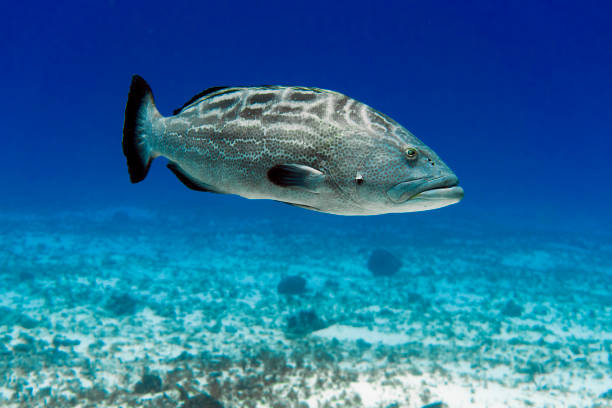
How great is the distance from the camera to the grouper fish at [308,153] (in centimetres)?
157

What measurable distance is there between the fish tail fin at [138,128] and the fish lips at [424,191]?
1.44 metres

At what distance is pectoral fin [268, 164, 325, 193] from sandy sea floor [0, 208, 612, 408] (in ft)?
25.7

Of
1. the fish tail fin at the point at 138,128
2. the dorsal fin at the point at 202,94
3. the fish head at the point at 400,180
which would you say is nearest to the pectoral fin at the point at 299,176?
the fish head at the point at 400,180

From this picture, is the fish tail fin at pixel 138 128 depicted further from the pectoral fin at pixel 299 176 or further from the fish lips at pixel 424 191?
the fish lips at pixel 424 191

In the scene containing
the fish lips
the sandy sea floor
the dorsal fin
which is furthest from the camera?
the sandy sea floor

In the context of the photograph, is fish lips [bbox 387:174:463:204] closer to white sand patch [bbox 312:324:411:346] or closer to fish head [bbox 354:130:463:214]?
fish head [bbox 354:130:463:214]

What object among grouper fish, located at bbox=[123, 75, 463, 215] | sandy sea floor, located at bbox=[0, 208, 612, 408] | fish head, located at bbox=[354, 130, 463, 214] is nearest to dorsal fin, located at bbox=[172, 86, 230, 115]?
grouper fish, located at bbox=[123, 75, 463, 215]

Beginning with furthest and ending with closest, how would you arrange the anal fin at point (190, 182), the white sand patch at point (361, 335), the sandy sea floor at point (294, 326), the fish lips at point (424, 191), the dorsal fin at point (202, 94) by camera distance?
the white sand patch at point (361, 335) < the sandy sea floor at point (294, 326) < the dorsal fin at point (202, 94) < the anal fin at point (190, 182) < the fish lips at point (424, 191)

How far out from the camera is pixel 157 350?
11.0 metres

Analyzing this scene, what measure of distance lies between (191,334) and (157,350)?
1499mm

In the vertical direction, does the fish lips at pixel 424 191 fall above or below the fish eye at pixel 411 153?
below

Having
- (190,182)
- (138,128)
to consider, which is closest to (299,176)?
(190,182)

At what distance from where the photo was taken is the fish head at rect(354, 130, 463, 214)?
60.9 inches

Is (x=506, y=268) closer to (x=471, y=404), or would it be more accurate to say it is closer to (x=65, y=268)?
(x=471, y=404)
